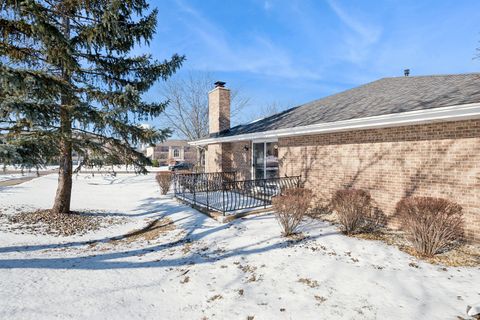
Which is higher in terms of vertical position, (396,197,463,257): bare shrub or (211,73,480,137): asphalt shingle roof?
(211,73,480,137): asphalt shingle roof

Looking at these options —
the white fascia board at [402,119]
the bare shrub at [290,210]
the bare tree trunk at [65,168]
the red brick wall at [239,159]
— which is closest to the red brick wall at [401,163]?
the white fascia board at [402,119]

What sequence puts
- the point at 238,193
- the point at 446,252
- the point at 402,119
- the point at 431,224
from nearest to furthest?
1. the point at 431,224
2. the point at 446,252
3. the point at 402,119
4. the point at 238,193

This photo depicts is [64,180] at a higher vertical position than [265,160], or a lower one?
lower

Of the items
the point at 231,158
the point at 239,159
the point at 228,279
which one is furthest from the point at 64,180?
the point at 231,158

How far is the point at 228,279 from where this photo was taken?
4.70 m

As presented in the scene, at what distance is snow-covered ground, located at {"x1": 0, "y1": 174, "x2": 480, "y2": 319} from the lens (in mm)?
3707

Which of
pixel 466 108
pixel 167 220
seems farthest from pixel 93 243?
pixel 466 108

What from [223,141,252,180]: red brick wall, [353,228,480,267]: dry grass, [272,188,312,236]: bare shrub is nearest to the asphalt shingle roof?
[353,228,480,267]: dry grass

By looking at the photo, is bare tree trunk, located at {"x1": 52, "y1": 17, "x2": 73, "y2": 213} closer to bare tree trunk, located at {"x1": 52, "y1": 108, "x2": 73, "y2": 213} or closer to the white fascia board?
bare tree trunk, located at {"x1": 52, "y1": 108, "x2": 73, "y2": 213}

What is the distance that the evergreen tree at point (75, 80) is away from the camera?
21.6 feet

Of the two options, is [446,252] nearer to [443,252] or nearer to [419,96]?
[443,252]

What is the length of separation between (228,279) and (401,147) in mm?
5599

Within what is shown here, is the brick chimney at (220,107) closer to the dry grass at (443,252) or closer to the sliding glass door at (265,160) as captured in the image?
the sliding glass door at (265,160)

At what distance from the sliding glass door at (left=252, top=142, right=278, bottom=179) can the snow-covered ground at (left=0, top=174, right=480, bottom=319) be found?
16.8 feet
